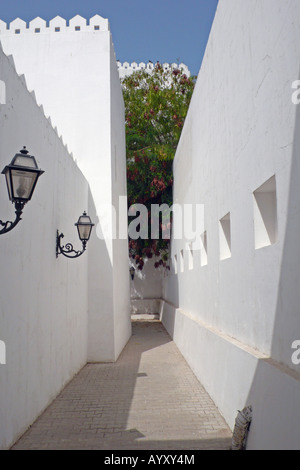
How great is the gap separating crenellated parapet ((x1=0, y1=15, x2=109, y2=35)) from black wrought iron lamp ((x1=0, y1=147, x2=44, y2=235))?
7017 mm

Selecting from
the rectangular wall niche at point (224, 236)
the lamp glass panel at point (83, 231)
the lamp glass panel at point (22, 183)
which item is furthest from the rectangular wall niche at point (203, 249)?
the lamp glass panel at point (22, 183)

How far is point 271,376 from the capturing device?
304 cm

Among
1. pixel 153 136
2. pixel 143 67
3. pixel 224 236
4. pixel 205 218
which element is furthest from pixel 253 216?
pixel 143 67

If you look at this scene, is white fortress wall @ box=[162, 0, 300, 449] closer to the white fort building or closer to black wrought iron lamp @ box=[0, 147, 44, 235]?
the white fort building

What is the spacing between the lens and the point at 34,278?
450 centimetres

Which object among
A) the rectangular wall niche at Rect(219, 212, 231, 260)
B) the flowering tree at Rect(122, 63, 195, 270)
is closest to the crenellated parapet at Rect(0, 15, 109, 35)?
the flowering tree at Rect(122, 63, 195, 270)

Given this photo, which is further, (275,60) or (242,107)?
(242,107)

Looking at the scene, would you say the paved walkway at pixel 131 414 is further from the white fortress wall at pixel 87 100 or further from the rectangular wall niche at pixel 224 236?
the rectangular wall niche at pixel 224 236

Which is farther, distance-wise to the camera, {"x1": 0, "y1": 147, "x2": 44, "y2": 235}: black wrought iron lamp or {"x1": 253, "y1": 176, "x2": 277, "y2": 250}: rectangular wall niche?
{"x1": 253, "y1": 176, "x2": 277, "y2": 250}: rectangular wall niche

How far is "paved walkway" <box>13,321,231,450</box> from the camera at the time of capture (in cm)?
383

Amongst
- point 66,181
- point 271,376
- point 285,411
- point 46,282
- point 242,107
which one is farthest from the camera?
point 66,181

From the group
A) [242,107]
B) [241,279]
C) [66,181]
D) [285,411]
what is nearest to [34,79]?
[66,181]

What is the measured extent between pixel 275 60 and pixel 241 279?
2.26 metres

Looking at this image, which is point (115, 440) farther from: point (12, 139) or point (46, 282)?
point (12, 139)
